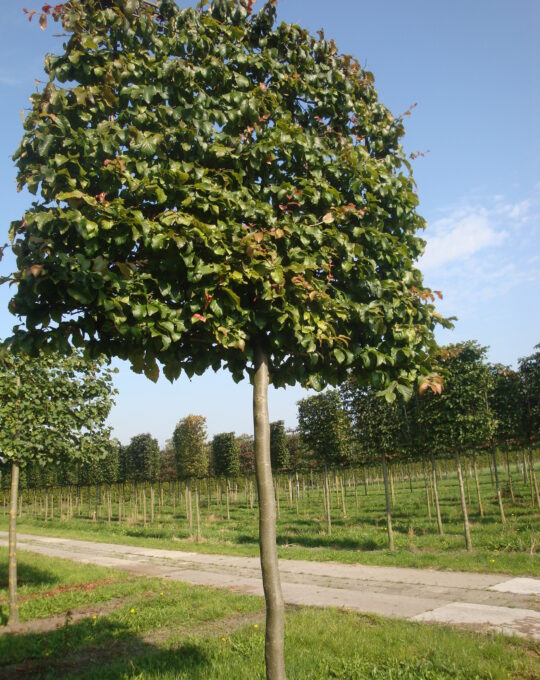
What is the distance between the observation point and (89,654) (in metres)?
6.63

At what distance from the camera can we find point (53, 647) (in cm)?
694

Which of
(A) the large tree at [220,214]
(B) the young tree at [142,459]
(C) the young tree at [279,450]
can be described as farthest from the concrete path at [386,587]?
(B) the young tree at [142,459]

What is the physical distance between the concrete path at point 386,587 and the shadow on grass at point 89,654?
3.16m

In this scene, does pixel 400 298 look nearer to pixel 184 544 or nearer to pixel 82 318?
pixel 82 318

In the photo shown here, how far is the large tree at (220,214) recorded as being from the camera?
10.3 ft

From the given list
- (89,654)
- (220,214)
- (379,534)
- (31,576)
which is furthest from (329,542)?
(220,214)

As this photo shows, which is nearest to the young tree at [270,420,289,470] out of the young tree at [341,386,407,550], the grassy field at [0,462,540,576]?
the grassy field at [0,462,540,576]

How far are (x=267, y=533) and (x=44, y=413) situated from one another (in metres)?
6.63

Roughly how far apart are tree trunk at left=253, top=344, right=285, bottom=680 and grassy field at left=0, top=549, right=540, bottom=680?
1853mm

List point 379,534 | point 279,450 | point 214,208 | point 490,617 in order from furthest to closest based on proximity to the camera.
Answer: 1. point 279,450
2. point 379,534
3. point 490,617
4. point 214,208

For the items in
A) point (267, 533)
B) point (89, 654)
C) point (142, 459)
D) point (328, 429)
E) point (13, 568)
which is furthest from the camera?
point (142, 459)

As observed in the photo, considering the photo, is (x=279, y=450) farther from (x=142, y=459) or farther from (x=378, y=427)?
(x=378, y=427)

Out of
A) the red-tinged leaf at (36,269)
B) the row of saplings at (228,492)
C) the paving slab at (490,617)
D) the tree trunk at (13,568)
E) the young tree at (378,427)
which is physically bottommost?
the row of saplings at (228,492)

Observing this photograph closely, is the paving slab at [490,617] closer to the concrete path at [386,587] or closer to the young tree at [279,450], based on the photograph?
the concrete path at [386,587]
